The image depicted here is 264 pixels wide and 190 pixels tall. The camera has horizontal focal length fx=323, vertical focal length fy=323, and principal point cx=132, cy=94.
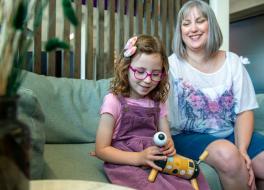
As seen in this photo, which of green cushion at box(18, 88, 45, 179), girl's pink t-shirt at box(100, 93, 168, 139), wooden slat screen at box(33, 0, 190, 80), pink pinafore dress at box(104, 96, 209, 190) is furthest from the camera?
wooden slat screen at box(33, 0, 190, 80)

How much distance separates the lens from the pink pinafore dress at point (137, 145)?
100 centimetres

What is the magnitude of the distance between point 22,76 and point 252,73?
4270 mm

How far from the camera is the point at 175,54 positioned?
162cm

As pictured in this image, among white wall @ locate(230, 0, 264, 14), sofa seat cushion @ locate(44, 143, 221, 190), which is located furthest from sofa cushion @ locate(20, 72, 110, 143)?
white wall @ locate(230, 0, 264, 14)

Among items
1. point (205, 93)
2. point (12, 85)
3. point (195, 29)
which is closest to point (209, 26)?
point (195, 29)

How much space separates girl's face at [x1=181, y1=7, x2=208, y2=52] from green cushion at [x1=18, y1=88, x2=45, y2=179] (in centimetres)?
91

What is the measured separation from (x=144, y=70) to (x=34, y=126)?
45cm

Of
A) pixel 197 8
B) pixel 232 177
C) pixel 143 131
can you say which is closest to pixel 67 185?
pixel 143 131

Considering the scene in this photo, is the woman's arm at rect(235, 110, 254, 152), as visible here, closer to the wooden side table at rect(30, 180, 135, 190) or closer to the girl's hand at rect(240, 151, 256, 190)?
the girl's hand at rect(240, 151, 256, 190)

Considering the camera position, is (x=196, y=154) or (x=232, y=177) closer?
(x=232, y=177)

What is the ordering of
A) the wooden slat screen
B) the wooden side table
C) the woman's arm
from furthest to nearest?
the wooden slat screen, the woman's arm, the wooden side table

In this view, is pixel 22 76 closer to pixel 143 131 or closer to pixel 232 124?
pixel 143 131

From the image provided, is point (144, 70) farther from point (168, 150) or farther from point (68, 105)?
point (68, 105)

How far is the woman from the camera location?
1414mm
